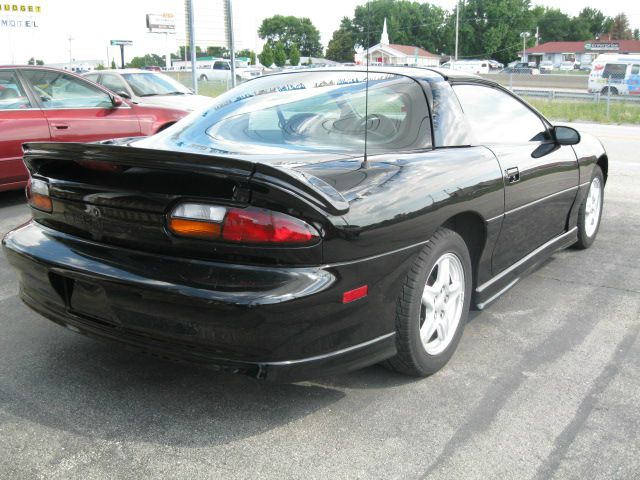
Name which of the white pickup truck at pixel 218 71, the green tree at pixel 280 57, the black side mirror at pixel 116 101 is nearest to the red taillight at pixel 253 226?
the black side mirror at pixel 116 101

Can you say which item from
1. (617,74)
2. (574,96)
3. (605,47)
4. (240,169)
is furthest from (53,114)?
(605,47)

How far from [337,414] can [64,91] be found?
19.3 ft

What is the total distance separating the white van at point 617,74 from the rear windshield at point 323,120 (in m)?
32.6

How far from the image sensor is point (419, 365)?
2.95m

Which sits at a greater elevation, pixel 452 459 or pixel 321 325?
pixel 321 325

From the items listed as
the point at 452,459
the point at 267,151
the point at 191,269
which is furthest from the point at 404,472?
the point at 267,151

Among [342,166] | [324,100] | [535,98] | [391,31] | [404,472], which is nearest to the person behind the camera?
[404,472]

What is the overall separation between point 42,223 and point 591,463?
99.1 inches

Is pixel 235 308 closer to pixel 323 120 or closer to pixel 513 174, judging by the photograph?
pixel 323 120

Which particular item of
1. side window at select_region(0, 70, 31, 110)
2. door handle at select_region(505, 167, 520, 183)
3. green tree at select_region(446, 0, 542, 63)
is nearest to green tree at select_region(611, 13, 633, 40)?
green tree at select_region(446, 0, 542, 63)

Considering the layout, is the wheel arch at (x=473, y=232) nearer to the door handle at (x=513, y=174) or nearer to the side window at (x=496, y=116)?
the door handle at (x=513, y=174)

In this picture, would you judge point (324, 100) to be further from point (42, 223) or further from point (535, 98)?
point (535, 98)

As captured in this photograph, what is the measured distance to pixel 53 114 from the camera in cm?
700

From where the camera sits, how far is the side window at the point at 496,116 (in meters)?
3.67
